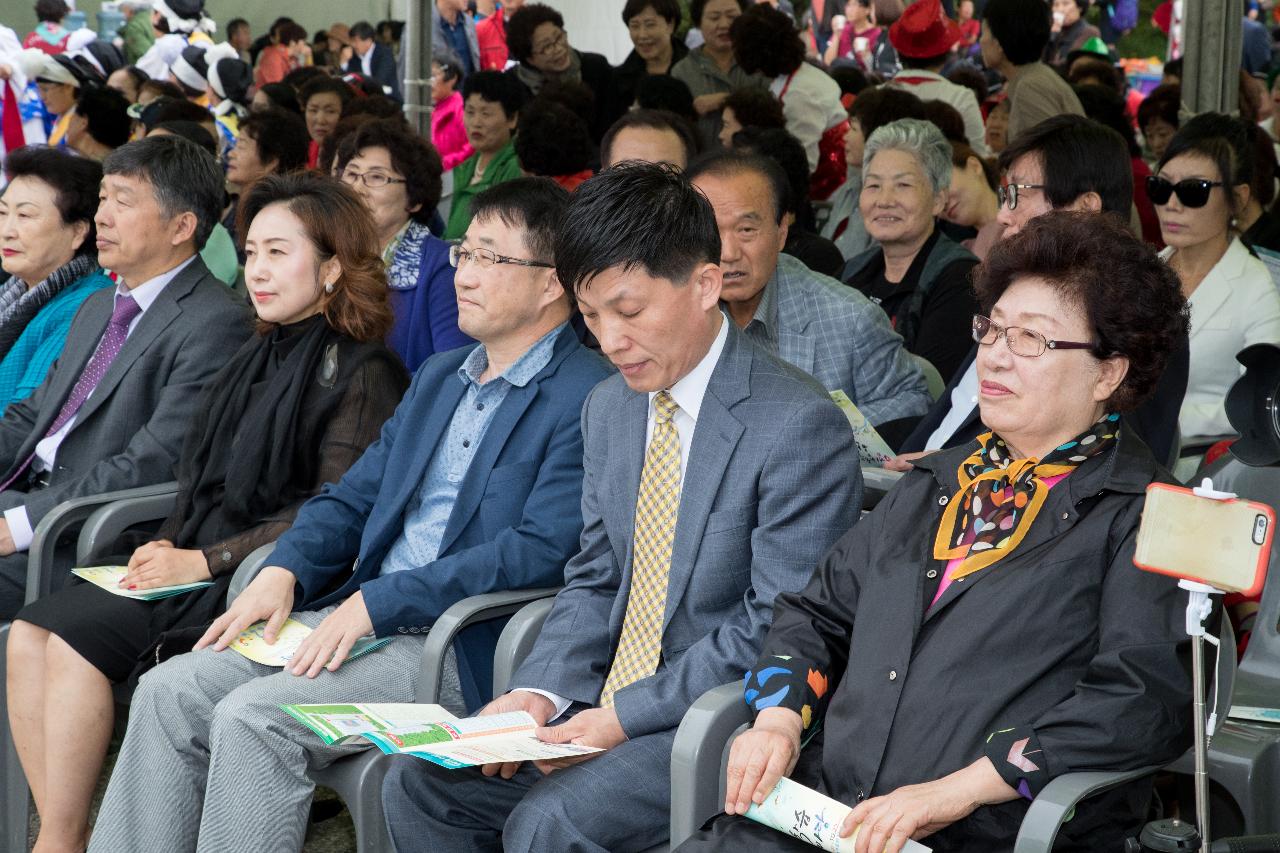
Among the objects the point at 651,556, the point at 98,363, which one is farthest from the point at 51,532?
the point at 651,556

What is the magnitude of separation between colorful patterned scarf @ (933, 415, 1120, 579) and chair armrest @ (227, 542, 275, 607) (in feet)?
4.97

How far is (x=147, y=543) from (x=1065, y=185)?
223 cm

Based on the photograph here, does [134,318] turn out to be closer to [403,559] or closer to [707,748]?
[403,559]

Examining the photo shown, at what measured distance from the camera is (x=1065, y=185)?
3189 millimetres

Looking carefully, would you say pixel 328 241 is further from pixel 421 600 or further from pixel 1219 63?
pixel 1219 63

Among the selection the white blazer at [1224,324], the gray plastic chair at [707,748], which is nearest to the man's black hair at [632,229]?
the gray plastic chair at [707,748]

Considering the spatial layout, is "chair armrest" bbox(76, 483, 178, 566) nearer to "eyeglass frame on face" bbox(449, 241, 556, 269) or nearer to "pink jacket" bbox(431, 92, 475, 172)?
"eyeglass frame on face" bbox(449, 241, 556, 269)

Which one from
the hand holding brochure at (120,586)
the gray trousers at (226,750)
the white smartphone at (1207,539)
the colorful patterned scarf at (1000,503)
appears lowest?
the gray trousers at (226,750)

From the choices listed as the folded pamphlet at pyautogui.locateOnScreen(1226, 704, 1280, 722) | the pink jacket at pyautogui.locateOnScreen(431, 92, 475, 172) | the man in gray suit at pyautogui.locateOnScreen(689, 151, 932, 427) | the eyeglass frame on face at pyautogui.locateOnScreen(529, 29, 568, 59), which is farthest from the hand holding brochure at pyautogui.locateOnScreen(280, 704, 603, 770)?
the eyeglass frame on face at pyautogui.locateOnScreen(529, 29, 568, 59)

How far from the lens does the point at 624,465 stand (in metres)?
2.53

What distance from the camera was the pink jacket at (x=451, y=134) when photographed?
7.86 meters

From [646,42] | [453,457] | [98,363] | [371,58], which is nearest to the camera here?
[453,457]

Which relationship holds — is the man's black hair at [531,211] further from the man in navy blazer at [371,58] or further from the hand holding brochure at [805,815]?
the man in navy blazer at [371,58]

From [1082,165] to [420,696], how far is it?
1845 mm
